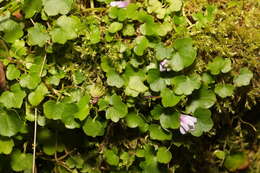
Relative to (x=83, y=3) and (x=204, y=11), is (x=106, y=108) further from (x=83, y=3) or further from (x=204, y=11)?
(x=204, y=11)

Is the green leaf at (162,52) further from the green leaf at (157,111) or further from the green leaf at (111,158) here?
the green leaf at (111,158)

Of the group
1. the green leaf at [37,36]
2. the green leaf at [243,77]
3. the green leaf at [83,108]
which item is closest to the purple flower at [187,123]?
the green leaf at [243,77]

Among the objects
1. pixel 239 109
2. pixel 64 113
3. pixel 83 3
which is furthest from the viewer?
pixel 239 109

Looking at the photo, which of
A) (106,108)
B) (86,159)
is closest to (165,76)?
(106,108)

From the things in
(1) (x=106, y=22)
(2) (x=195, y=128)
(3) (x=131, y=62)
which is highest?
(1) (x=106, y=22)

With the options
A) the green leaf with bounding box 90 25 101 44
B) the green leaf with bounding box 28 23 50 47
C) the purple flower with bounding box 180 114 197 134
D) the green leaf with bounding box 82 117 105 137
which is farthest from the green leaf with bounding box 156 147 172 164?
the green leaf with bounding box 28 23 50 47

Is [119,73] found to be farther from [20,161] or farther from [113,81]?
[20,161]

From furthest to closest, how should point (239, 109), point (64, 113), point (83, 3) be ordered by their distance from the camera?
point (239, 109) → point (83, 3) → point (64, 113)
